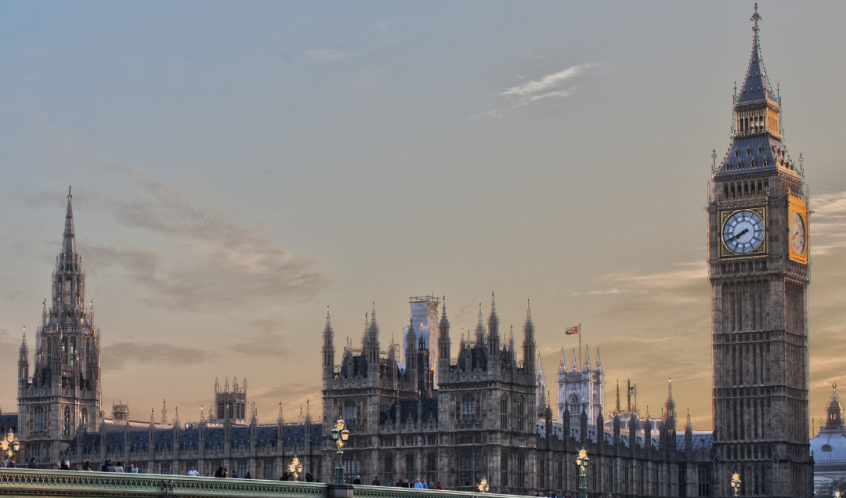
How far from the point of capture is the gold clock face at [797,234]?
14350 cm

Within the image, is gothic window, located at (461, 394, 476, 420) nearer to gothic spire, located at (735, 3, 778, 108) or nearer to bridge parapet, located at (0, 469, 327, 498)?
gothic spire, located at (735, 3, 778, 108)

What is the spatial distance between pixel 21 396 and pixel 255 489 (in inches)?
4084

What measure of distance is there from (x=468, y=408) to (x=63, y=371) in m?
52.5

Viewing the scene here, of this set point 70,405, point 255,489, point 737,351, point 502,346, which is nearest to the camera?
point 255,489

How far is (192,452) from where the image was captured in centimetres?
14125

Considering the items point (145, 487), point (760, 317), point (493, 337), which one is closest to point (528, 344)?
point (493, 337)

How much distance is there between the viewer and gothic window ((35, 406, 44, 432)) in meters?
153

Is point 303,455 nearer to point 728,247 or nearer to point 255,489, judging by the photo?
point 728,247

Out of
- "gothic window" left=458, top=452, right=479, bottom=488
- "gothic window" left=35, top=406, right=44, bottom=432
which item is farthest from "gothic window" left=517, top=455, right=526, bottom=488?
"gothic window" left=35, top=406, right=44, bottom=432

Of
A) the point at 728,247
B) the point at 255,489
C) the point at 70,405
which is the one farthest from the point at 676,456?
the point at 255,489

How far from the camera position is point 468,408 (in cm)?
12138

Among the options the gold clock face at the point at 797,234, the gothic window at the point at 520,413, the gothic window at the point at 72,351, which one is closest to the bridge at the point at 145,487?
the gothic window at the point at 520,413

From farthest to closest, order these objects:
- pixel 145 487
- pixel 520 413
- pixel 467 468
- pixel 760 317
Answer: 1. pixel 760 317
2. pixel 520 413
3. pixel 467 468
4. pixel 145 487

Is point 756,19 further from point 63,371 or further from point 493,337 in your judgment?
point 63,371
